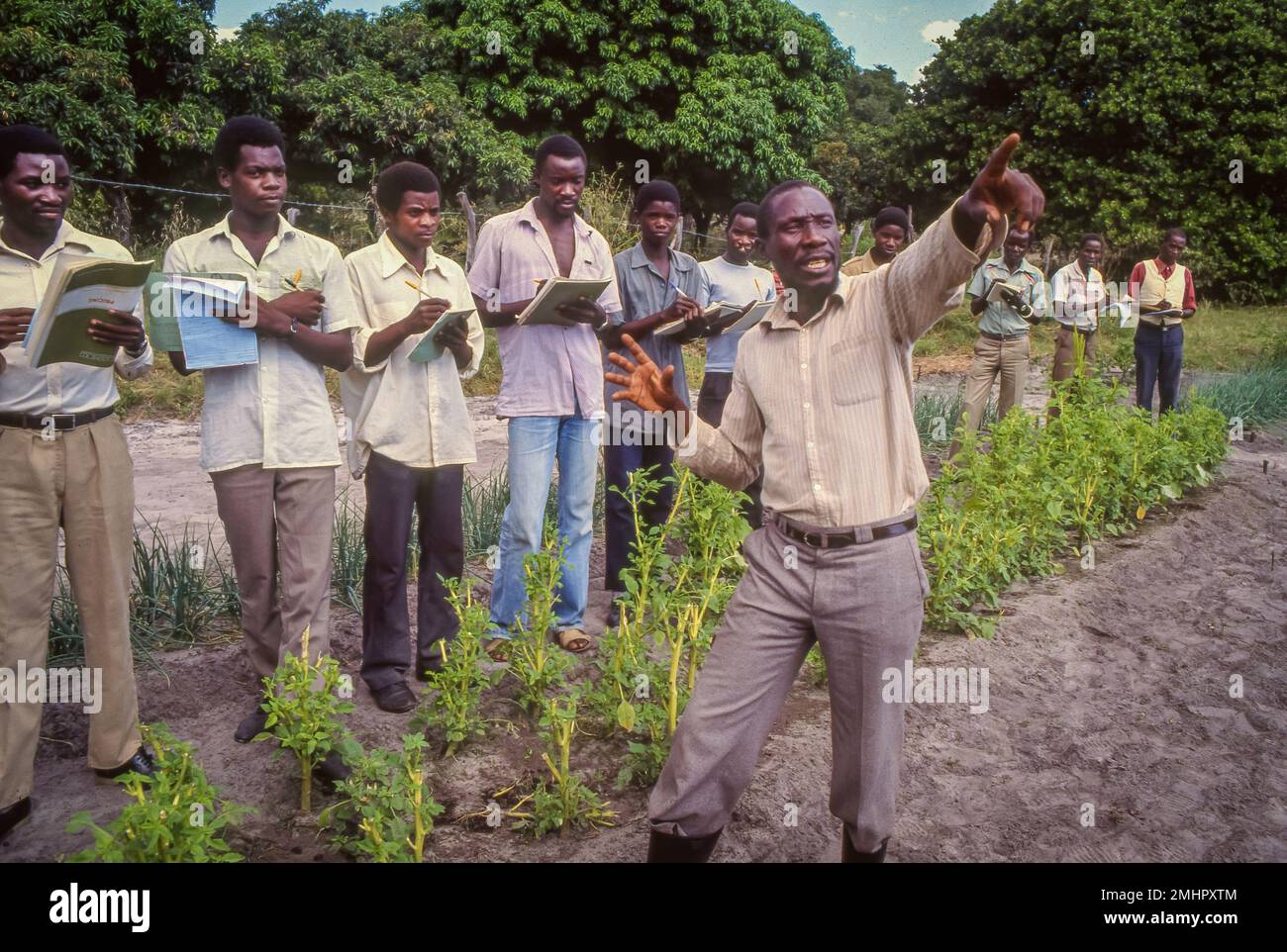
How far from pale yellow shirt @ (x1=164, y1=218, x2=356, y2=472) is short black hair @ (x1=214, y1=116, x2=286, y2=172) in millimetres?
232

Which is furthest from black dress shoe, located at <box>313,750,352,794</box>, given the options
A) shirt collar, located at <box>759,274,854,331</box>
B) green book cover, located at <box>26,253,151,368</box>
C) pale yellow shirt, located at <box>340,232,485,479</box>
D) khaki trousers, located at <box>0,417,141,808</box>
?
shirt collar, located at <box>759,274,854,331</box>

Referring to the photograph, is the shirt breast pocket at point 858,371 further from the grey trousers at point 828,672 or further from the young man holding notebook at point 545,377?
the young man holding notebook at point 545,377

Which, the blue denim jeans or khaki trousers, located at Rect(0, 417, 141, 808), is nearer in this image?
khaki trousers, located at Rect(0, 417, 141, 808)

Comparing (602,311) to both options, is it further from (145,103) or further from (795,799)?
(145,103)

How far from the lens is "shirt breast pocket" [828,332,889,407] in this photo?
2.51 meters

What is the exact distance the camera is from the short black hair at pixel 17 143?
3139mm

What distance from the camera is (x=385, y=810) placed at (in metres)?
2.88

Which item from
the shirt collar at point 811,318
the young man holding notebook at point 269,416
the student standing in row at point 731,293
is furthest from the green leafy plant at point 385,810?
the student standing in row at point 731,293

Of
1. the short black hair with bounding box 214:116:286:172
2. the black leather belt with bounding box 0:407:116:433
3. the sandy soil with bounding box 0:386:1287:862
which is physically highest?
the short black hair with bounding box 214:116:286:172

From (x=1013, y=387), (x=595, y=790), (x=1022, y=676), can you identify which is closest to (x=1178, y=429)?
(x=1013, y=387)

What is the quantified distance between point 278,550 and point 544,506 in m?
1.09

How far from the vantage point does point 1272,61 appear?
64.4ft

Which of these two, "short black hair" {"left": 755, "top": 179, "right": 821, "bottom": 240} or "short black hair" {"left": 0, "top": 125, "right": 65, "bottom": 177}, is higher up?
"short black hair" {"left": 0, "top": 125, "right": 65, "bottom": 177}

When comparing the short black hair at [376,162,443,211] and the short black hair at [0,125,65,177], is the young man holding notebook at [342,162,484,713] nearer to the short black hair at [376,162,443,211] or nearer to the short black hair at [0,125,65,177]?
the short black hair at [376,162,443,211]
